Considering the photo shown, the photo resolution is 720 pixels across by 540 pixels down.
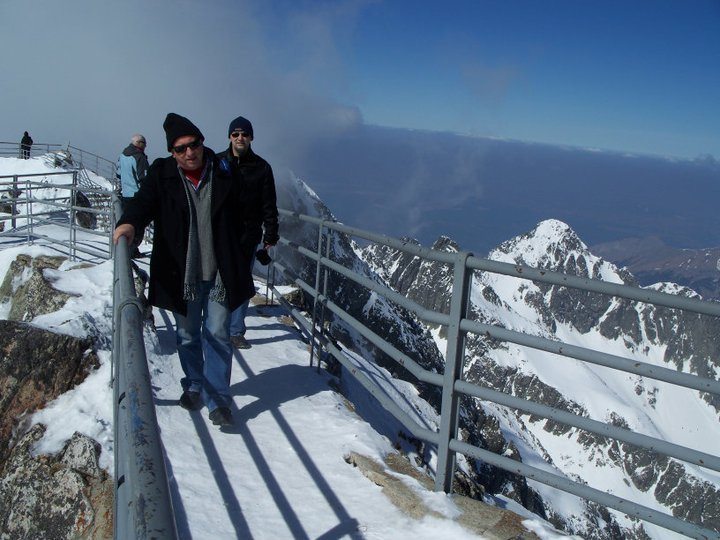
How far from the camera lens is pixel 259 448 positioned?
5289mm

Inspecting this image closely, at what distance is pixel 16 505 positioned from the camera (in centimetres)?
470

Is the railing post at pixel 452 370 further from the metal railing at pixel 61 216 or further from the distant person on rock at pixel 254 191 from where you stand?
the metal railing at pixel 61 216

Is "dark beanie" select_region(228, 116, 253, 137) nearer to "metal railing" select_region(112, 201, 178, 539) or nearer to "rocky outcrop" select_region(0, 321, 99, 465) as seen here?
"rocky outcrop" select_region(0, 321, 99, 465)

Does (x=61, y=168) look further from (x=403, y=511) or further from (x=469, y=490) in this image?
(x=403, y=511)

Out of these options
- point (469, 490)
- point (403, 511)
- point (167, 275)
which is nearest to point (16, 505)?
point (167, 275)

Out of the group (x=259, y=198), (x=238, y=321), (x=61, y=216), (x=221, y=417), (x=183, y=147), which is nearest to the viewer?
(x=183, y=147)

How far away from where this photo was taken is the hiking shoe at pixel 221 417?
543cm

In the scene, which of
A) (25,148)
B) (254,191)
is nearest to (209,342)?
(254,191)

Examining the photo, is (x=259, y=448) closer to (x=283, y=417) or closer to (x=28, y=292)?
(x=283, y=417)

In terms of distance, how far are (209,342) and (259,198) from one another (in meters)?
1.70

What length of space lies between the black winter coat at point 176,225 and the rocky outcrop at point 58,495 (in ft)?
4.57

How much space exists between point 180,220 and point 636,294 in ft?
11.3

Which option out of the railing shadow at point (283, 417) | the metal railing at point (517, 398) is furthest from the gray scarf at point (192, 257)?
the metal railing at point (517, 398)

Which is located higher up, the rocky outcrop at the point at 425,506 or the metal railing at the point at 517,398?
the metal railing at the point at 517,398
